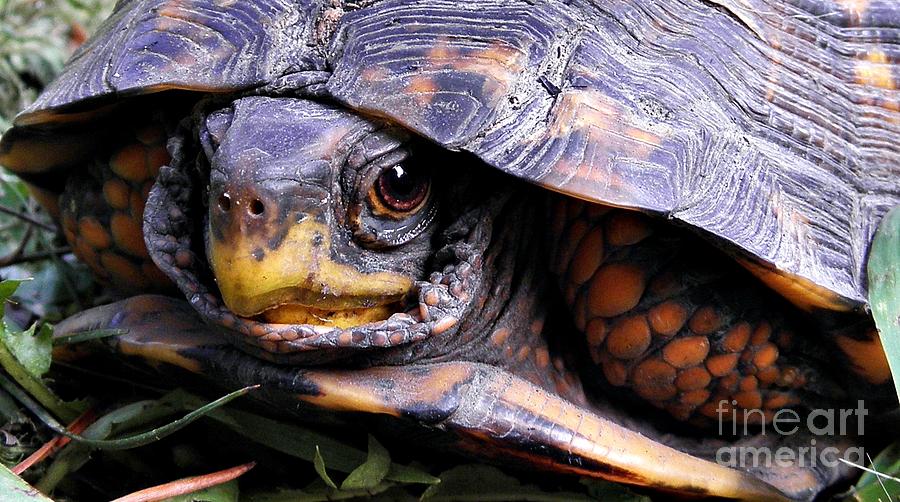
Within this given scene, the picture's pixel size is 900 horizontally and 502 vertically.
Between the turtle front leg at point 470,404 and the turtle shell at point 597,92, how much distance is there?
347 millimetres

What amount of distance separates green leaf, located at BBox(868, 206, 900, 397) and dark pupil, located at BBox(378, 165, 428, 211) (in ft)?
2.45

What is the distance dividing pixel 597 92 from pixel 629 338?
0.45 m

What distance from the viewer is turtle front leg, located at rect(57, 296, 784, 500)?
1.39m

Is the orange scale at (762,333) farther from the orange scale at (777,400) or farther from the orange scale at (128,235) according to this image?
the orange scale at (128,235)

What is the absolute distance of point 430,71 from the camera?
132 centimetres

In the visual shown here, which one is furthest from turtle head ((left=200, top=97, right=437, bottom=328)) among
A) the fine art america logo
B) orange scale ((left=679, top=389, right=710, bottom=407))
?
the fine art america logo

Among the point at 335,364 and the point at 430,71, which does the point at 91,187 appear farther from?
the point at 430,71

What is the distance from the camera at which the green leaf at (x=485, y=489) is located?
62.4 inches

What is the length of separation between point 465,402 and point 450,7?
0.60 metres

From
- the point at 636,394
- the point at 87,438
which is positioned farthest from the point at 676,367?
the point at 87,438

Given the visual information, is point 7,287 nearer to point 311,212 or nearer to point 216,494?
point 216,494

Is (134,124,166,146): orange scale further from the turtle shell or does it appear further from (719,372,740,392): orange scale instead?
(719,372,740,392): orange scale

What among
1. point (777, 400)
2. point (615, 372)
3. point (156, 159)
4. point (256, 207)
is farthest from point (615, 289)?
point (156, 159)

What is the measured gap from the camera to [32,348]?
1622mm
